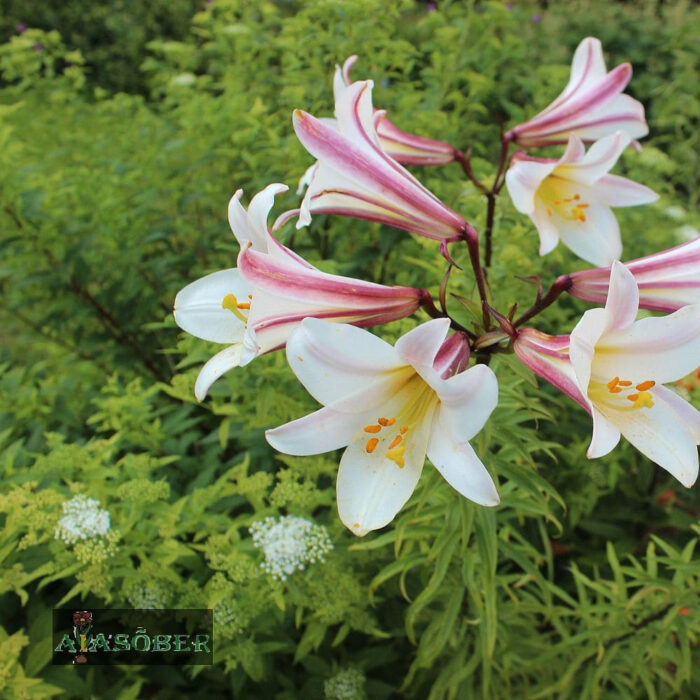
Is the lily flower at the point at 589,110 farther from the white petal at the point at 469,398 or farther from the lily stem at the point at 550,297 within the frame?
the white petal at the point at 469,398

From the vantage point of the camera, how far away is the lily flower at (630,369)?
797 mm

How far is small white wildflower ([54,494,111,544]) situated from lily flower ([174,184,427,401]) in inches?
18.3

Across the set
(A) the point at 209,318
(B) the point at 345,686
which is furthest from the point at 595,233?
(B) the point at 345,686

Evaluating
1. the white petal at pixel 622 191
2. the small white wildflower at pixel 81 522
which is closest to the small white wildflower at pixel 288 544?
the small white wildflower at pixel 81 522

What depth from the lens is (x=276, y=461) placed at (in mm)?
1823

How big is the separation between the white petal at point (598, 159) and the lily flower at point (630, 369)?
0.47 metres

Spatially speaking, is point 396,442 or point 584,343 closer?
point 584,343

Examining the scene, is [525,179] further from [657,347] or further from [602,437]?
[602,437]

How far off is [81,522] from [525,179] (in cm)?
103

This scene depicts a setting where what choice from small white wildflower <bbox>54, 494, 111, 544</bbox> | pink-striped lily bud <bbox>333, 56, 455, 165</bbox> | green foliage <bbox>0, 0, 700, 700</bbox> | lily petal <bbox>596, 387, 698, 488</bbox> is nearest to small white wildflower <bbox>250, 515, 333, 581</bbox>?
green foliage <bbox>0, 0, 700, 700</bbox>

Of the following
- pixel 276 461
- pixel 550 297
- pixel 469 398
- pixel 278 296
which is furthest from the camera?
pixel 276 461

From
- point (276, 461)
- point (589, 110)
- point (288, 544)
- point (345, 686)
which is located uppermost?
point (589, 110)

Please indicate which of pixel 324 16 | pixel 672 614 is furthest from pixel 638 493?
pixel 324 16

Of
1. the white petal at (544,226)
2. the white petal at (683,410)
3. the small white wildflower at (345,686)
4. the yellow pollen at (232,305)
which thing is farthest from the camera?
the small white wildflower at (345,686)
